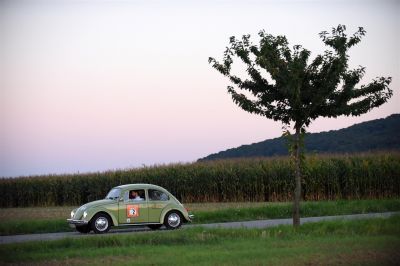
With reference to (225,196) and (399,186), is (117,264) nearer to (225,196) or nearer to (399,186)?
(225,196)

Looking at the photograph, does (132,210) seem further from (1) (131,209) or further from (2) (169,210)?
(2) (169,210)

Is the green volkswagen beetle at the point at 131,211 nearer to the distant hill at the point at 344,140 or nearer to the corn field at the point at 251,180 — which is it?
the corn field at the point at 251,180

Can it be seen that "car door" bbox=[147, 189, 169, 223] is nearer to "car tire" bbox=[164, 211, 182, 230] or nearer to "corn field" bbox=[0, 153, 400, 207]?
"car tire" bbox=[164, 211, 182, 230]

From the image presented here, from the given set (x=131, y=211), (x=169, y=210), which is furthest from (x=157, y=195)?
(x=131, y=211)

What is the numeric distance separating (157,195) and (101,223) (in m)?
2.41

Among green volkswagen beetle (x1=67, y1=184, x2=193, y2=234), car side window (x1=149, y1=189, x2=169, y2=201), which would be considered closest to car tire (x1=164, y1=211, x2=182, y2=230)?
green volkswagen beetle (x1=67, y1=184, x2=193, y2=234)

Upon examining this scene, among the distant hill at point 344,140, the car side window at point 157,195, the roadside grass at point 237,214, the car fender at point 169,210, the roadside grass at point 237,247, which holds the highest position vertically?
the distant hill at point 344,140

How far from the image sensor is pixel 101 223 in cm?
2569

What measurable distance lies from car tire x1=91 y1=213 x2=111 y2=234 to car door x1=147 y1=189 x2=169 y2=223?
163cm

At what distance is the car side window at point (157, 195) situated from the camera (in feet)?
87.7

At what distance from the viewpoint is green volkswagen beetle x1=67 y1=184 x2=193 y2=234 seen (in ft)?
84.2

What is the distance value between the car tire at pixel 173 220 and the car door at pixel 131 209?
0.78 meters

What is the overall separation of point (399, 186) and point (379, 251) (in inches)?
1123

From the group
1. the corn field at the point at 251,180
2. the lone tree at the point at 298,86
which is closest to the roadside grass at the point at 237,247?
the lone tree at the point at 298,86
